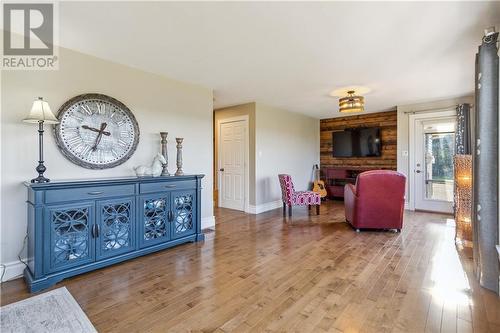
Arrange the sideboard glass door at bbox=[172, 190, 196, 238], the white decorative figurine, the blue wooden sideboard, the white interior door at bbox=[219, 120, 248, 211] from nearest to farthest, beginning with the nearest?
the blue wooden sideboard
the white decorative figurine
the sideboard glass door at bbox=[172, 190, 196, 238]
the white interior door at bbox=[219, 120, 248, 211]

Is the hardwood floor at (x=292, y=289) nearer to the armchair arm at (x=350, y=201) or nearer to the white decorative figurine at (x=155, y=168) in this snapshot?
the armchair arm at (x=350, y=201)

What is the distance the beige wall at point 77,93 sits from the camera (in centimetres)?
250

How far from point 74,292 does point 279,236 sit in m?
2.53

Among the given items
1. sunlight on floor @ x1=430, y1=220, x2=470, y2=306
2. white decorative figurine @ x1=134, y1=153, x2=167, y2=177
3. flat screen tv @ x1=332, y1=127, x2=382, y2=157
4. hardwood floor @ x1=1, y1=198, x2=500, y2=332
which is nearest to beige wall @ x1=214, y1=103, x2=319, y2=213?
flat screen tv @ x1=332, y1=127, x2=382, y2=157

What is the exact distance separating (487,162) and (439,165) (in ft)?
12.6

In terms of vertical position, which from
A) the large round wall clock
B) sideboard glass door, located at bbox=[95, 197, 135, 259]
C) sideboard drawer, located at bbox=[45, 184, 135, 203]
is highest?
the large round wall clock

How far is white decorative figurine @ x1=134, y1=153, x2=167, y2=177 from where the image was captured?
3238 mm

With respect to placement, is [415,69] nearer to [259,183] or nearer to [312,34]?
[312,34]

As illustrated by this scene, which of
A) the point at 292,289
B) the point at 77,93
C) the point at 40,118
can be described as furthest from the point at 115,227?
the point at 292,289

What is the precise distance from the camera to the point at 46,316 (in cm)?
190

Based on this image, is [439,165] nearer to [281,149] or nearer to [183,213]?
[281,149]

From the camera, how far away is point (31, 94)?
2.62 meters

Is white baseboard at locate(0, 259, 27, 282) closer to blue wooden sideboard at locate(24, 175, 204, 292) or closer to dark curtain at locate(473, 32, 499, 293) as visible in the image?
blue wooden sideboard at locate(24, 175, 204, 292)

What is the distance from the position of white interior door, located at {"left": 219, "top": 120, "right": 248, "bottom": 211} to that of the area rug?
3.89 meters
